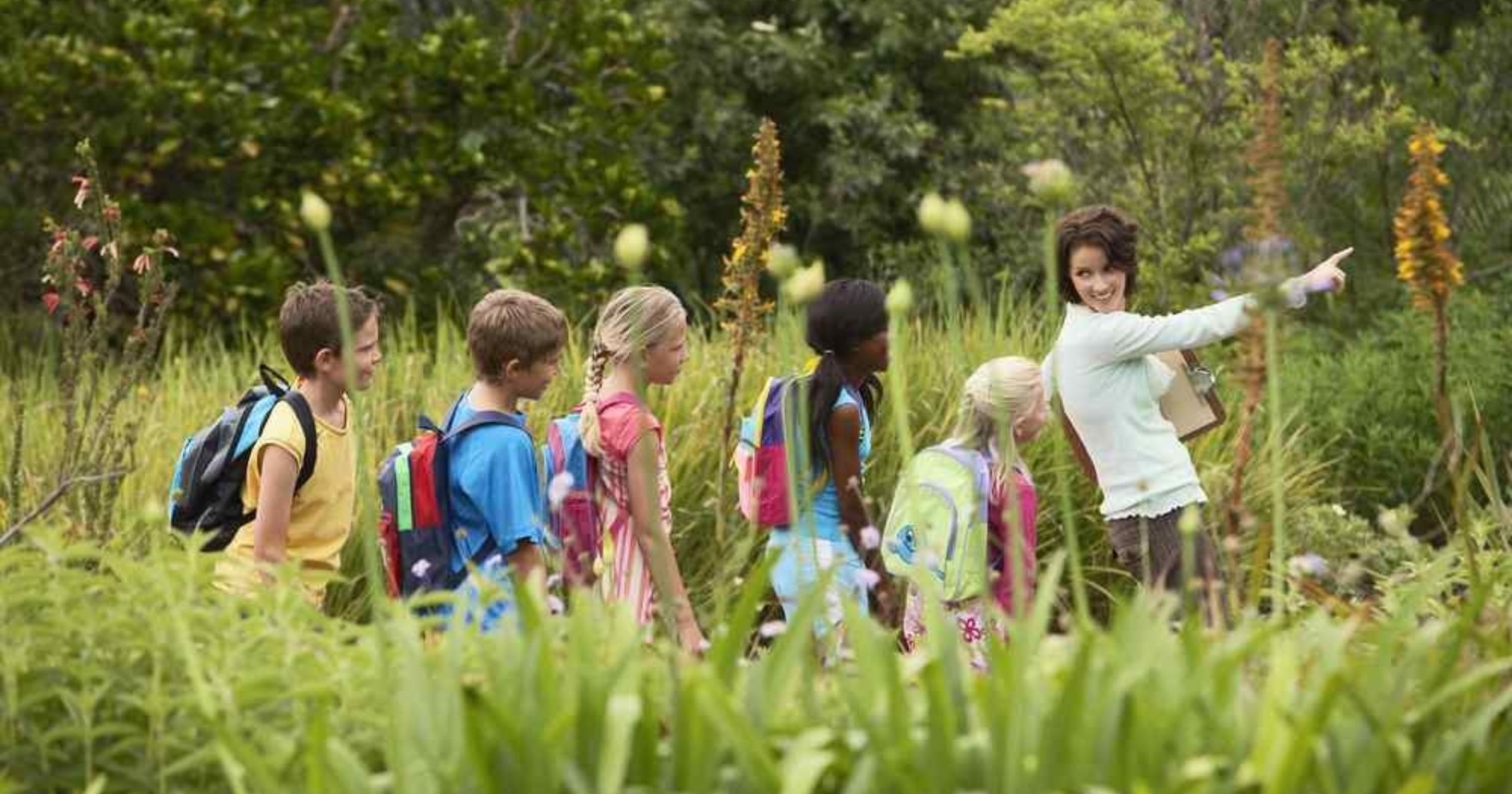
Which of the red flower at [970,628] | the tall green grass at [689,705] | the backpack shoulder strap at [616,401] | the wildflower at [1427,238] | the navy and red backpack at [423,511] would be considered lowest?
the red flower at [970,628]

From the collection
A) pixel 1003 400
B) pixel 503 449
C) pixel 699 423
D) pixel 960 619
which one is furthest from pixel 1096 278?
pixel 699 423

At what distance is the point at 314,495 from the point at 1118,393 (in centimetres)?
201

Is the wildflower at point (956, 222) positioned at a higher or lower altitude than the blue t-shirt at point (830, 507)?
higher

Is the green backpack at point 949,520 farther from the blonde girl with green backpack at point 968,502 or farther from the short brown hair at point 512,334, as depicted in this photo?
the short brown hair at point 512,334

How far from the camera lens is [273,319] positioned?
11.2 metres

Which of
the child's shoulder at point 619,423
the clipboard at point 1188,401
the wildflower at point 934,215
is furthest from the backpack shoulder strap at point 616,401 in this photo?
the wildflower at point 934,215

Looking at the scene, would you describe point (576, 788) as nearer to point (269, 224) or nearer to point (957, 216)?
point (957, 216)

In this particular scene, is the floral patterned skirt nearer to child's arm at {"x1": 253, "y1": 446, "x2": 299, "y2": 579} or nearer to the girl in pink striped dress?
the girl in pink striped dress

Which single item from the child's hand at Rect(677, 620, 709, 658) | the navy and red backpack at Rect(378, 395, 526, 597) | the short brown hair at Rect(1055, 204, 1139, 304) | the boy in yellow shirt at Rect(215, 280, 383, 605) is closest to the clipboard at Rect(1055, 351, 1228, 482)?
the short brown hair at Rect(1055, 204, 1139, 304)

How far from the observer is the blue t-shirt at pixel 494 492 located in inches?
197

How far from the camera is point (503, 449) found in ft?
16.5

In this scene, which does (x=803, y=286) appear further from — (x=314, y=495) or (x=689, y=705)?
(x=314, y=495)

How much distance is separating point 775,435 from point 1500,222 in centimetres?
779

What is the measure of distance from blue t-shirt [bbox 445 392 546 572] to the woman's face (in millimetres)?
1556
